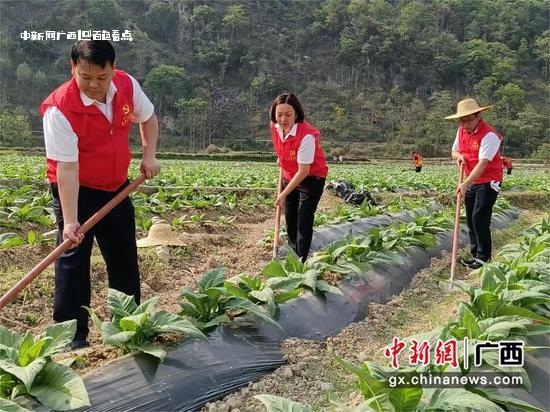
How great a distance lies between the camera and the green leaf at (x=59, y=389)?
7.21 feet

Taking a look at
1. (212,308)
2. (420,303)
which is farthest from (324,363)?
(420,303)

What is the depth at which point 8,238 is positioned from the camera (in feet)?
18.2

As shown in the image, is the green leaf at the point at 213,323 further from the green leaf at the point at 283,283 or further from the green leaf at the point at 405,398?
the green leaf at the point at 405,398

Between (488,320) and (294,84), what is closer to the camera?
(488,320)

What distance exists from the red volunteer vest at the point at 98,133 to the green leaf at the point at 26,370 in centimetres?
116

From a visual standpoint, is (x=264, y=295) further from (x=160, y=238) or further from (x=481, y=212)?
(x=481, y=212)

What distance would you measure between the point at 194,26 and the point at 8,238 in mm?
82820

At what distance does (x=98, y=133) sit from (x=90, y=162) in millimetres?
173

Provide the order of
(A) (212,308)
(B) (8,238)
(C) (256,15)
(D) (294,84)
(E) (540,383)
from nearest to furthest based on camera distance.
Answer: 1. (E) (540,383)
2. (A) (212,308)
3. (B) (8,238)
4. (D) (294,84)
5. (C) (256,15)

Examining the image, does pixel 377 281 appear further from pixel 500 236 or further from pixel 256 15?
pixel 256 15

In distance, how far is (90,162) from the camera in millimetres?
3111

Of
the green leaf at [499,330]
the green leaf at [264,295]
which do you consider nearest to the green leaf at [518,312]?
the green leaf at [499,330]

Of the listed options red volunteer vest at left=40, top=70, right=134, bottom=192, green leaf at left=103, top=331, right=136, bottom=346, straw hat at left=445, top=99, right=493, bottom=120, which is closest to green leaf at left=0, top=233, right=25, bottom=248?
red volunteer vest at left=40, top=70, right=134, bottom=192

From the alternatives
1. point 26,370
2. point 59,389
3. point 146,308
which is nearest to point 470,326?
point 146,308
